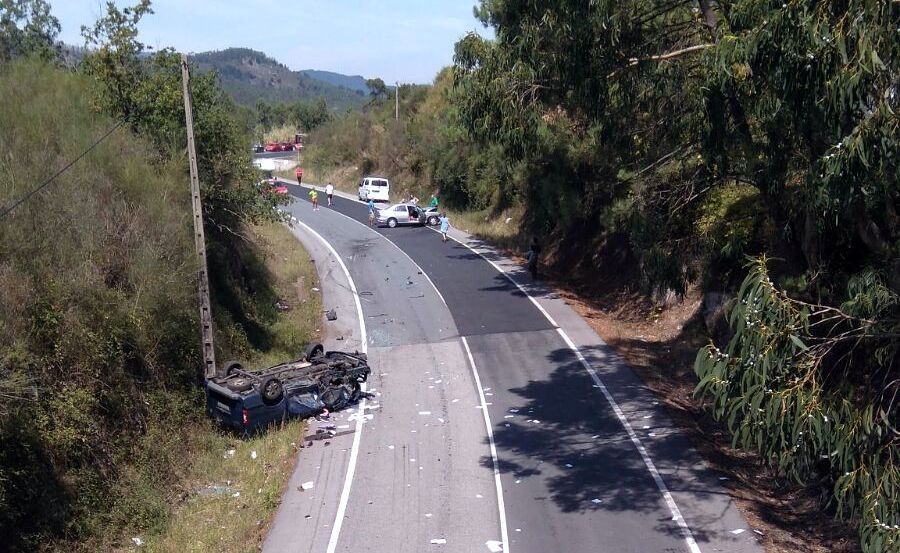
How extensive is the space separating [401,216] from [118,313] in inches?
1213

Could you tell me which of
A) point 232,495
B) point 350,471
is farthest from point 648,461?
point 232,495

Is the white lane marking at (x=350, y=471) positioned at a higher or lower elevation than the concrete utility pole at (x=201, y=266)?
lower

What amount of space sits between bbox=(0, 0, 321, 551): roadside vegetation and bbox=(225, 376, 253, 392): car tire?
684 millimetres

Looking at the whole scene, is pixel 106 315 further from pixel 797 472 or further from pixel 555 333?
pixel 555 333

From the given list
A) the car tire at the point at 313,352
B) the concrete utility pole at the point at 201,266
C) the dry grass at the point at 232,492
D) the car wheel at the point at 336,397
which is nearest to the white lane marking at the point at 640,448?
the car wheel at the point at 336,397

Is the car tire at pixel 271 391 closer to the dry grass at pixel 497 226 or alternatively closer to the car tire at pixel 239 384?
the car tire at pixel 239 384

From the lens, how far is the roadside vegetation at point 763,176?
8.45 m

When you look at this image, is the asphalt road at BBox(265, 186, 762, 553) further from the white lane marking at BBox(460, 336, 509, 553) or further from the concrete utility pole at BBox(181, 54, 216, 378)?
the concrete utility pole at BBox(181, 54, 216, 378)

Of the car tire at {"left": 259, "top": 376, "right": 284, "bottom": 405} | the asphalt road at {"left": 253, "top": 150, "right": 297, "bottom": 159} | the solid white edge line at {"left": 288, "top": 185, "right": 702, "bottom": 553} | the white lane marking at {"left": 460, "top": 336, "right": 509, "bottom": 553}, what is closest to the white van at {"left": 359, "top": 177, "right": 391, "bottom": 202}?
the solid white edge line at {"left": 288, "top": 185, "right": 702, "bottom": 553}

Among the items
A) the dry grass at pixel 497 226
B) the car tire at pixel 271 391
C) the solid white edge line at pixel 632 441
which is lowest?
the solid white edge line at pixel 632 441

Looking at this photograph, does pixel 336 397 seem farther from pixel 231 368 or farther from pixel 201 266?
pixel 201 266

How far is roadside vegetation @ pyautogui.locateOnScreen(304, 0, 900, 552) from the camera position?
8.45 metres

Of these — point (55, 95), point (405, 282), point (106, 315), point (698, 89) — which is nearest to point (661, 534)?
point (698, 89)

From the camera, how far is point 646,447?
15.5 m
